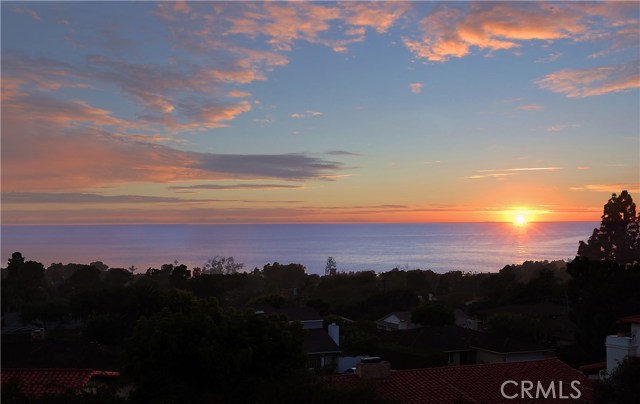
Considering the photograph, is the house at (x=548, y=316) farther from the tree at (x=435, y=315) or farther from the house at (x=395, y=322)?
the house at (x=395, y=322)

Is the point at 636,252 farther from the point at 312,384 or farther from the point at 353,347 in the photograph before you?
the point at 312,384

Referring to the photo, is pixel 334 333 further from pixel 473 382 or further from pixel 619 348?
pixel 619 348

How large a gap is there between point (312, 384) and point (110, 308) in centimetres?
3154

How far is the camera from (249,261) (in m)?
160

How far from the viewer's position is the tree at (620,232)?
46531mm

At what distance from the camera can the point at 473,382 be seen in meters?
16.5

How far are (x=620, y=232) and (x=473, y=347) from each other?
80.2 feet

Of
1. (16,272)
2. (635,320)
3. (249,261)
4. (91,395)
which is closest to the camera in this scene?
(91,395)

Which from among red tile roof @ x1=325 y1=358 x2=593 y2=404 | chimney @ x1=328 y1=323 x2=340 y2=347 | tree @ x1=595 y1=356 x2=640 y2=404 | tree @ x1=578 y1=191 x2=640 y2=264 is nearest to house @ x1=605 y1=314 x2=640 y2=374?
red tile roof @ x1=325 y1=358 x2=593 y2=404

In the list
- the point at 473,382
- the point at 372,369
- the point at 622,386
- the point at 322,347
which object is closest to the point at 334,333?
the point at 322,347

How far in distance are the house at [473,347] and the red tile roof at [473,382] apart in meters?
9.74

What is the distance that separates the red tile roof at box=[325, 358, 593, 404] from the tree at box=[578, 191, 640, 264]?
32249 millimetres

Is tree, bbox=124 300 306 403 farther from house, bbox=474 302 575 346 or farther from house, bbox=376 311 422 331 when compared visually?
house, bbox=376 311 422 331

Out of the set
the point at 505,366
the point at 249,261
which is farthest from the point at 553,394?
the point at 249,261
